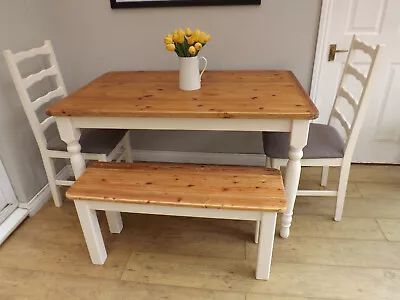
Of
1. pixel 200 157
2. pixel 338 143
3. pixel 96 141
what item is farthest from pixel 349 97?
pixel 96 141

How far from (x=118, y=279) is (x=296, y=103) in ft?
4.17

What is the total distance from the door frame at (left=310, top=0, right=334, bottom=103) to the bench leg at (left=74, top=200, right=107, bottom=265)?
5.53 ft

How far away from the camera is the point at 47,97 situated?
1.92 m

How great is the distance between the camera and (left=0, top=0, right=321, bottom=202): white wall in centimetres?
193

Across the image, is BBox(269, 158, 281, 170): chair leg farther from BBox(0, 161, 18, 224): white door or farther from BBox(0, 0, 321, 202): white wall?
BBox(0, 161, 18, 224): white door

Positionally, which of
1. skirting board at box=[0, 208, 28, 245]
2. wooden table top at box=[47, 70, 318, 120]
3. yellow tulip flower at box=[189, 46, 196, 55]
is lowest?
skirting board at box=[0, 208, 28, 245]

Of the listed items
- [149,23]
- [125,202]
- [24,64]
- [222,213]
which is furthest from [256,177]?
[24,64]

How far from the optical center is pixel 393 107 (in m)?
2.26

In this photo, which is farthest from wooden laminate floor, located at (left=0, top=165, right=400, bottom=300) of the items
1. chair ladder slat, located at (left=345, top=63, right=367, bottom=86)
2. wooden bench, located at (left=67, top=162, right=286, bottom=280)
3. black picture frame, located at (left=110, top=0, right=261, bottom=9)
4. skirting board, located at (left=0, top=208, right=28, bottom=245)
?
black picture frame, located at (left=110, top=0, right=261, bottom=9)

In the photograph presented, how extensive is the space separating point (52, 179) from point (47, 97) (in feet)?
1.78

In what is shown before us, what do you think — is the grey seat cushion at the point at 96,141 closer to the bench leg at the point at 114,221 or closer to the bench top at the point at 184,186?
the bench top at the point at 184,186

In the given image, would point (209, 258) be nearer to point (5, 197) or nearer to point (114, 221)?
point (114, 221)

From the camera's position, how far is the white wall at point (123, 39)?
6.34 feet

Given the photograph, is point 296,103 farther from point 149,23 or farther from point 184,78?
point 149,23
